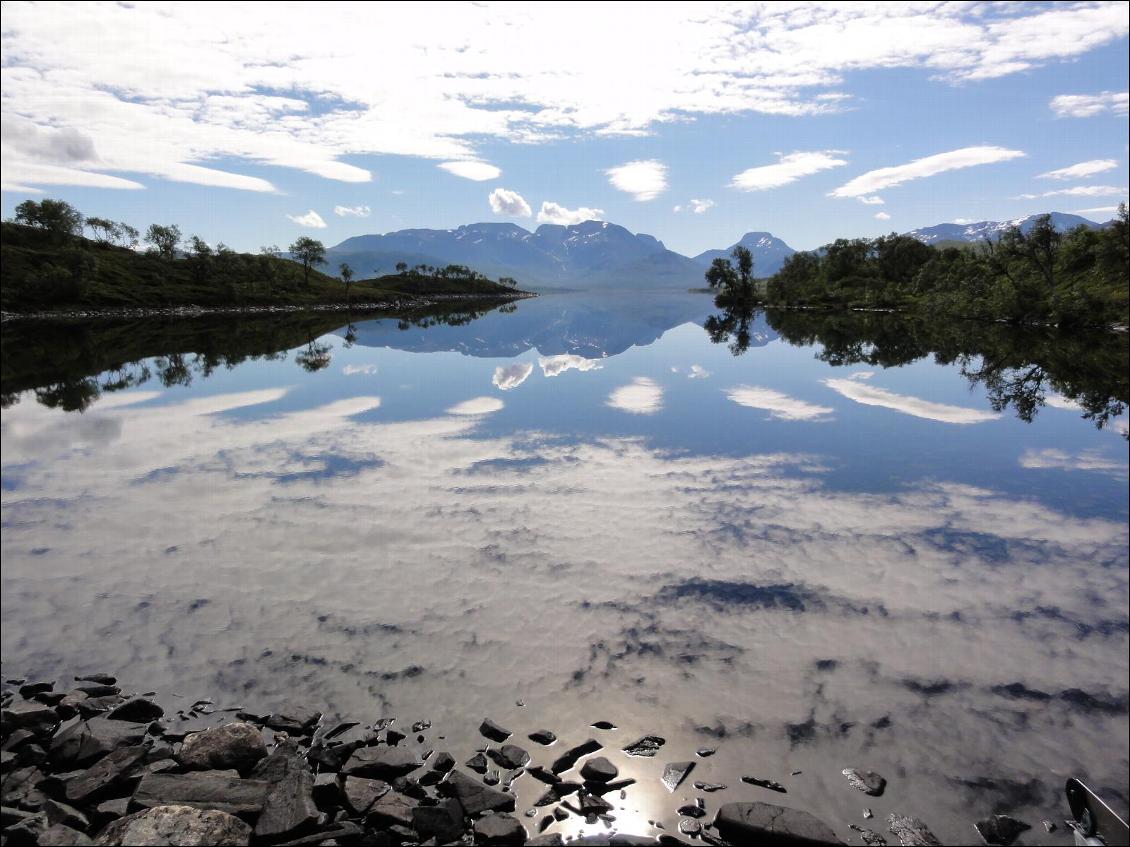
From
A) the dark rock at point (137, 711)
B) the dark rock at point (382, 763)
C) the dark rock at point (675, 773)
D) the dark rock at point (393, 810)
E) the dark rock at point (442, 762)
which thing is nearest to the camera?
the dark rock at point (393, 810)

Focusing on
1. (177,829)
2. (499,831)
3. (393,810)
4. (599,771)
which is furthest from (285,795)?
(599,771)

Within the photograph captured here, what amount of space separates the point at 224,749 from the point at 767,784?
11612mm

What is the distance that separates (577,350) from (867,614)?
269ft

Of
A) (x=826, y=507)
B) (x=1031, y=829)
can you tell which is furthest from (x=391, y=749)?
(x=826, y=507)

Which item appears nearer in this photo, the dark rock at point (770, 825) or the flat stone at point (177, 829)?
the flat stone at point (177, 829)

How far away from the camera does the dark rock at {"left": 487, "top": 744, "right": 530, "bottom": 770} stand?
12359 millimetres

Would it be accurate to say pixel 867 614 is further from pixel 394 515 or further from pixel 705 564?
pixel 394 515

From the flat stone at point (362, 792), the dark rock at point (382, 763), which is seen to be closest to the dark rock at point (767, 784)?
the dark rock at point (382, 763)

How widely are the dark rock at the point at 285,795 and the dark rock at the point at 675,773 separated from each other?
22.9 feet

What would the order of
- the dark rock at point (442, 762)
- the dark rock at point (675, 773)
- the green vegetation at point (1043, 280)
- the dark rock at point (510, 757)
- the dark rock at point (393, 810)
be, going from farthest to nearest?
the green vegetation at point (1043, 280)
the dark rock at point (510, 757)
the dark rock at point (442, 762)
the dark rock at point (675, 773)
the dark rock at point (393, 810)

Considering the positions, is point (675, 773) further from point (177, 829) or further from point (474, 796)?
point (177, 829)

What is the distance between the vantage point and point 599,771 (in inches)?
470

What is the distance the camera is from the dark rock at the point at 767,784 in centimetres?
1163

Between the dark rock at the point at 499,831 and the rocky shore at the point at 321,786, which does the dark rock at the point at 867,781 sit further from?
the dark rock at the point at 499,831
